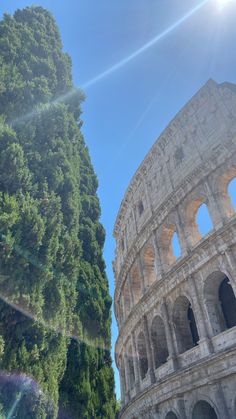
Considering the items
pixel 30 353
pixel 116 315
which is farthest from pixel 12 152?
pixel 116 315

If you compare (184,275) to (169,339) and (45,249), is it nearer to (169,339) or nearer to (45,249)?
(169,339)

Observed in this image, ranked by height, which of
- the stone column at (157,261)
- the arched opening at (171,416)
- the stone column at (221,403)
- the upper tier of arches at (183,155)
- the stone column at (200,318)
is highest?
the upper tier of arches at (183,155)

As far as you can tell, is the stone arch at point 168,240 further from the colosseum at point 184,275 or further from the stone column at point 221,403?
the stone column at point 221,403

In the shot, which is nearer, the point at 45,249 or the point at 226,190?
the point at 45,249

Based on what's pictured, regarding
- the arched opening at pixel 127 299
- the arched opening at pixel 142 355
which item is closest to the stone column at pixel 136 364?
the arched opening at pixel 142 355

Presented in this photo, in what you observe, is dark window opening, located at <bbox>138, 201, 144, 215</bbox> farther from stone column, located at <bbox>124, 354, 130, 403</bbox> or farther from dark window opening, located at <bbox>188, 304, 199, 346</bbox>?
stone column, located at <bbox>124, 354, 130, 403</bbox>

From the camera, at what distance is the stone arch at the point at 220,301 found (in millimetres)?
11438

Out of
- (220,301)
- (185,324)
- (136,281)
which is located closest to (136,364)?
(185,324)

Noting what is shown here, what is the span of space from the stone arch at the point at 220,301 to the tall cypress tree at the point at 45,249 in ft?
12.3

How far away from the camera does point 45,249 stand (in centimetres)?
880

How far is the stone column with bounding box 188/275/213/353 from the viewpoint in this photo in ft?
36.2

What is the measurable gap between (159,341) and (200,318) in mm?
3367

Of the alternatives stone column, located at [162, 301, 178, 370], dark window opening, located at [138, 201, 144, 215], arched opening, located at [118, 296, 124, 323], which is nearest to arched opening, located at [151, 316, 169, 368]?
stone column, located at [162, 301, 178, 370]

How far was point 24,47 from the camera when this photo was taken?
1220cm
